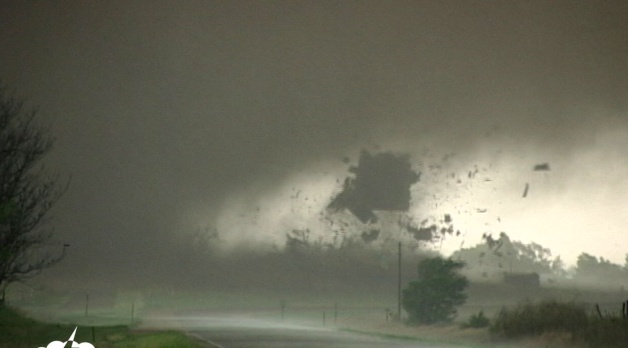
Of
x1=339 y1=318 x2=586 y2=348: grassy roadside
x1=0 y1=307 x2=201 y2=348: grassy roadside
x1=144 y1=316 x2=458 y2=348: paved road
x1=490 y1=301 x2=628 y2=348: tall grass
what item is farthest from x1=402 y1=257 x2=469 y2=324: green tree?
x1=0 y1=307 x2=201 y2=348: grassy roadside

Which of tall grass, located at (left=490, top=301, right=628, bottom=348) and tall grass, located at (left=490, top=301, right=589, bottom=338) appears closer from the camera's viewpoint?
tall grass, located at (left=490, top=301, right=628, bottom=348)

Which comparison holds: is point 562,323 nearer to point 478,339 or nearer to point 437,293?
point 478,339

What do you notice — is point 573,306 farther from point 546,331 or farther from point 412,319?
point 412,319

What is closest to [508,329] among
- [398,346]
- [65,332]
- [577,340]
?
[577,340]

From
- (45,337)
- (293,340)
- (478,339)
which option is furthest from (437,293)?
(45,337)

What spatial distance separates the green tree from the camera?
81250 mm

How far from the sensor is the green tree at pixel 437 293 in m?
81.2

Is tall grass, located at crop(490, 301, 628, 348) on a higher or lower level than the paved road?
higher

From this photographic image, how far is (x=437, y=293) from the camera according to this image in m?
81.4

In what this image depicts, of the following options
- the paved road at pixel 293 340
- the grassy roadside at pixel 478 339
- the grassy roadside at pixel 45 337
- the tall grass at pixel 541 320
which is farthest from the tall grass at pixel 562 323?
the grassy roadside at pixel 45 337

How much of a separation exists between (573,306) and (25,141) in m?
34.9

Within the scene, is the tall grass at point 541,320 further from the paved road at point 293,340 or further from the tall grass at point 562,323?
the paved road at point 293,340

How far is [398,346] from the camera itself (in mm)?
43344

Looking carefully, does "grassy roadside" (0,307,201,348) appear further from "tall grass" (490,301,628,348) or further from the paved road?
"tall grass" (490,301,628,348)
